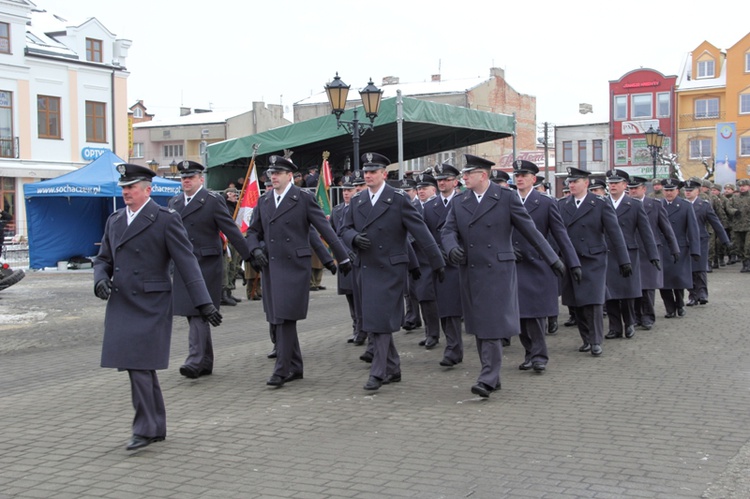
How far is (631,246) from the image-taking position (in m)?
12.0

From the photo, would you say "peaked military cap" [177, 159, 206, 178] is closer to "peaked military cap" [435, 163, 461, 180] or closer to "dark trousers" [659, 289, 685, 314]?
"peaked military cap" [435, 163, 461, 180]

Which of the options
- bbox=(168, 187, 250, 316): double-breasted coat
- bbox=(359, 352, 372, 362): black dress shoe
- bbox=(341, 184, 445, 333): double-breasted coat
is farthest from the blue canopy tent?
bbox=(341, 184, 445, 333): double-breasted coat

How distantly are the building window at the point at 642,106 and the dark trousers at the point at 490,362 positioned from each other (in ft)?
205

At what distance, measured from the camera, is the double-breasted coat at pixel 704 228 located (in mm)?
15250

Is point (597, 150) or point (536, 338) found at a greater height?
point (597, 150)

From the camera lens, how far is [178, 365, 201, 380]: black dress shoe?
886 centimetres

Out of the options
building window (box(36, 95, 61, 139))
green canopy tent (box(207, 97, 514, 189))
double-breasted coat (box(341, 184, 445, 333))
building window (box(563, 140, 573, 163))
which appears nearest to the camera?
double-breasted coat (box(341, 184, 445, 333))

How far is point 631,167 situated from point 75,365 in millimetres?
61391

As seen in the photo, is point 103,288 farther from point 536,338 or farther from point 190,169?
point 536,338

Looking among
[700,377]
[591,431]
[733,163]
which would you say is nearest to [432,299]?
[700,377]

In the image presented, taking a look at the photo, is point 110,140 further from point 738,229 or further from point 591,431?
point 591,431

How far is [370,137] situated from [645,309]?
49.0ft

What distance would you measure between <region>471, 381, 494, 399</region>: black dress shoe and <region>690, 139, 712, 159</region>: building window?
Result: 61224 mm

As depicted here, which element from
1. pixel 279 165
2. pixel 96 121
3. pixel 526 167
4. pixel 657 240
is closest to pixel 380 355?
pixel 279 165
